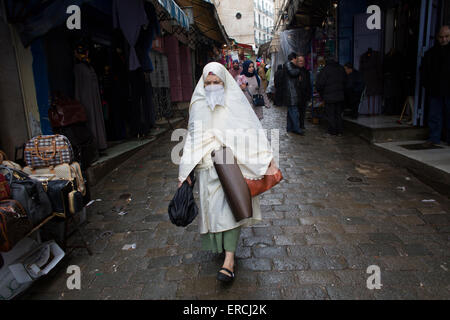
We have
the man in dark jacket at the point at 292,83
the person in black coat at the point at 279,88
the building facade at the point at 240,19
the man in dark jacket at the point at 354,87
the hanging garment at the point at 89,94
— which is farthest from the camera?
the building facade at the point at 240,19

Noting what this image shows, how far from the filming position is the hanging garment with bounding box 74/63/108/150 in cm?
609

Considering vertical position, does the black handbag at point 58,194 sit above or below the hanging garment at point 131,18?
below

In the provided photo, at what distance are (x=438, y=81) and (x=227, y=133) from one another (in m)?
5.29

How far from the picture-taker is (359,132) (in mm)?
8695

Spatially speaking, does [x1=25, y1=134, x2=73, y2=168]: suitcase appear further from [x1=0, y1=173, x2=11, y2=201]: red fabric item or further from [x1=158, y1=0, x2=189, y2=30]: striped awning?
[x1=158, y1=0, x2=189, y2=30]: striped awning

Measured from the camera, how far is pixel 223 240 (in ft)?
9.59

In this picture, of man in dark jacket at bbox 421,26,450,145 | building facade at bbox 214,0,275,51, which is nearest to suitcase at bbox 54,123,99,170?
man in dark jacket at bbox 421,26,450,145

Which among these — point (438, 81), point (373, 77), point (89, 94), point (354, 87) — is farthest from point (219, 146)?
point (373, 77)

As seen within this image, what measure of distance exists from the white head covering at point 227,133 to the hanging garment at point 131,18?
13.1 feet

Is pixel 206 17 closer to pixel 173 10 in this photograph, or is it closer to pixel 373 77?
pixel 373 77

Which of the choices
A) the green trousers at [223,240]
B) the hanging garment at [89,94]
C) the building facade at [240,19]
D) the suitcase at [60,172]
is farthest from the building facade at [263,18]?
the green trousers at [223,240]

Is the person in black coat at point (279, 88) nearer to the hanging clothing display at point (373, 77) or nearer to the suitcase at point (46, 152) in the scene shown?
the hanging clothing display at point (373, 77)

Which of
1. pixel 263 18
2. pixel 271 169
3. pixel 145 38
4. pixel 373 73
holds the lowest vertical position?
pixel 271 169

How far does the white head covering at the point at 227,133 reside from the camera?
2.76 metres
